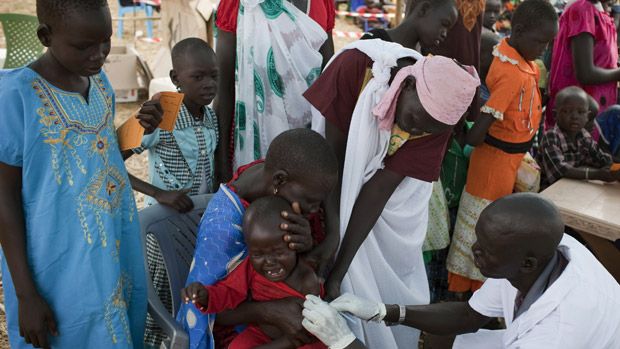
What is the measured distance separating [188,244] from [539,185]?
2.20 metres

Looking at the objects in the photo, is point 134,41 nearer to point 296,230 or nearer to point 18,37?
point 18,37

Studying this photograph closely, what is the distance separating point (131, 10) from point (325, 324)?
889cm

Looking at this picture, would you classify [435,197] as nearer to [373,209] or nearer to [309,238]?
[373,209]

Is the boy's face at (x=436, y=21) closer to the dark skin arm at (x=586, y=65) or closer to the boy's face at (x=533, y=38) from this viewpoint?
the boy's face at (x=533, y=38)

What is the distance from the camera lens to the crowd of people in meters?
1.63

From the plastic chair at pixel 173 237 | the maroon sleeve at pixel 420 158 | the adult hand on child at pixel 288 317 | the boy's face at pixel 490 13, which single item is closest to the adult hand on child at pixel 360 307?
the adult hand on child at pixel 288 317

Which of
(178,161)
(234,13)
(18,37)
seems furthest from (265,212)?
(18,37)

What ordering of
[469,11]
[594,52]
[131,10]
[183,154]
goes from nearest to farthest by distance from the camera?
[183,154] → [469,11] → [594,52] → [131,10]

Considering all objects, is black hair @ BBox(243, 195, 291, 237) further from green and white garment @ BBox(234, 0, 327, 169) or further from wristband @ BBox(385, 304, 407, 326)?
green and white garment @ BBox(234, 0, 327, 169)

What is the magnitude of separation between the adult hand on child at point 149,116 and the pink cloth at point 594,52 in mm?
2911

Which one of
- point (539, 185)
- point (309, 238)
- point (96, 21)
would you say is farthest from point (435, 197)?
point (96, 21)

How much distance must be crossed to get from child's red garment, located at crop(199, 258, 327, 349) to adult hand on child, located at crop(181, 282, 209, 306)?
0.05 metres

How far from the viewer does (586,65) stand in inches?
157

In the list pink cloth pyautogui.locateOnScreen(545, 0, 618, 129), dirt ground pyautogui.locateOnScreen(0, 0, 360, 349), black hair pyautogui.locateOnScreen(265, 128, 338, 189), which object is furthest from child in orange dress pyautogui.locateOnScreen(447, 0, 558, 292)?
dirt ground pyautogui.locateOnScreen(0, 0, 360, 349)
